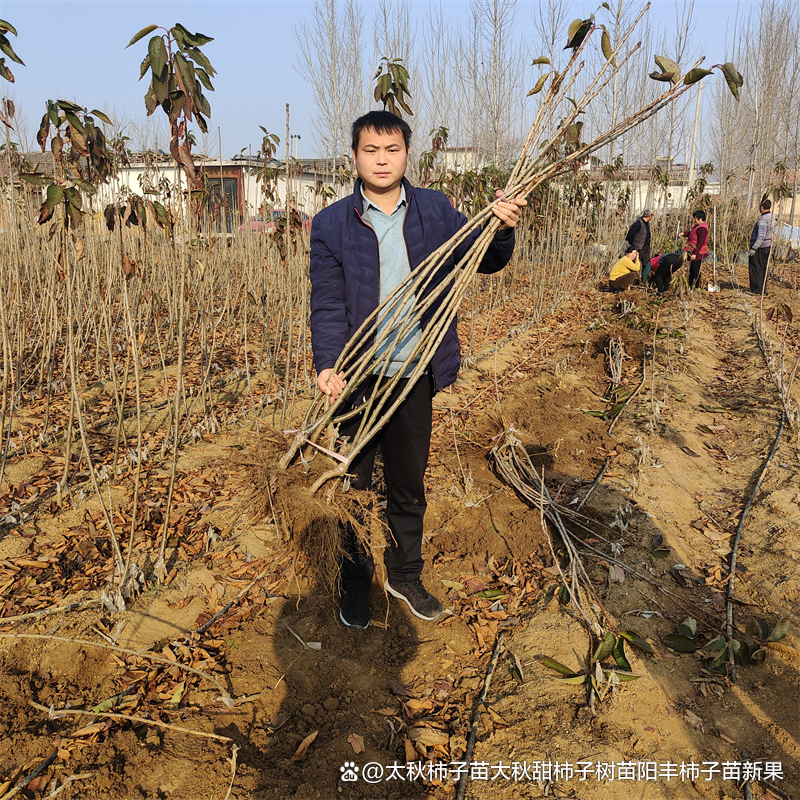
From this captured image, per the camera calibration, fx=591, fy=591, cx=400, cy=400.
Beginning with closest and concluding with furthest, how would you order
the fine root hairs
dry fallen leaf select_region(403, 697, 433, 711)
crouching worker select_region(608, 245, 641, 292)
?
dry fallen leaf select_region(403, 697, 433, 711) < the fine root hairs < crouching worker select_region(608, 245, 641, 292)

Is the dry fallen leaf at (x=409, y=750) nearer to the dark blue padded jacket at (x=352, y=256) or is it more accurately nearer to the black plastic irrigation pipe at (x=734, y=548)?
the black plastic irrigation pipe at (x=734, y=548)

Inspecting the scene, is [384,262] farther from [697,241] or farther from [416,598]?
[697,241]

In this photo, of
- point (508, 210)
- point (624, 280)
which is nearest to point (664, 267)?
point (624, 280)

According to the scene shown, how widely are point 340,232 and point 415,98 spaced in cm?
1399

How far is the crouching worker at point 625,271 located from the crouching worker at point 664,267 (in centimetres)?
36

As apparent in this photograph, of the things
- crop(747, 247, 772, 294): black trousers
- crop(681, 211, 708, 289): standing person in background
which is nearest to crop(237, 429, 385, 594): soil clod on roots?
crop(681, 211, 708, 289): standing person in background

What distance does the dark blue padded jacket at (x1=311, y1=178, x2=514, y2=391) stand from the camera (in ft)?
5.74

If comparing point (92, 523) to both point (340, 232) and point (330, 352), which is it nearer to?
point (330, 352)

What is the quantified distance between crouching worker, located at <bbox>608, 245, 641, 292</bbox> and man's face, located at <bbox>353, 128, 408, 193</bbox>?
7110 millimetres

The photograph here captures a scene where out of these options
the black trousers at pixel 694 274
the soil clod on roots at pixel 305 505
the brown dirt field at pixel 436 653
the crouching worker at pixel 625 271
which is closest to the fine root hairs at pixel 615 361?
the brown dirt field at pixel 436 653

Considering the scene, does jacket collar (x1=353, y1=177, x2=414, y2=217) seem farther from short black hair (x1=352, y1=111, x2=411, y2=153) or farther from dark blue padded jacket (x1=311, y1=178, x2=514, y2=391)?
short black hair (x1=352, y1=111, x2=411, y2=153)

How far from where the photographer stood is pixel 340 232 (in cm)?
176

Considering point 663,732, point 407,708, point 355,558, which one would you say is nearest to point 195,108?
point 355,558

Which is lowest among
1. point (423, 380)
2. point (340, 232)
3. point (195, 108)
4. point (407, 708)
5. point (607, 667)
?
point (407, 708)
